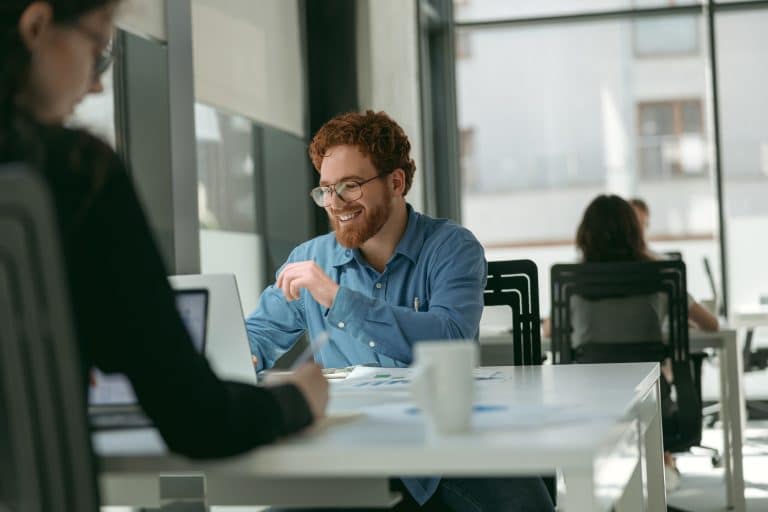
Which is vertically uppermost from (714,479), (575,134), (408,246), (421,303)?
(575,134)

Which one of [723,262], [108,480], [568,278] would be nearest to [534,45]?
[723,262]

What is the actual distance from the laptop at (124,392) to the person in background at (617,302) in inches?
91.5

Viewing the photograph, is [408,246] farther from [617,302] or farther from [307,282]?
[617,302]

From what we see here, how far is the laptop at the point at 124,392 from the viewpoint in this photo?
151 centimetres

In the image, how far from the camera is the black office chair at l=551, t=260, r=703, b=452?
3.51 meters

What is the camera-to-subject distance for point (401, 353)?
230 centimetres

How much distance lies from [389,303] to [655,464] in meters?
0.68

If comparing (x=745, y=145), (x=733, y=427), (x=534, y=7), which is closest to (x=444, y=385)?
(x=733, y=427)

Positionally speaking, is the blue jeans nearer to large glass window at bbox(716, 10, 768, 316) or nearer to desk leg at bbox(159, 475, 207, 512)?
desk leg at bbox(159, 475, 207, 512)

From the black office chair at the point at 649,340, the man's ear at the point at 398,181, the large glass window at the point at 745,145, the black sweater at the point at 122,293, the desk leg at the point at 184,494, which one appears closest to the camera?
the black sweater at the point at 122,293

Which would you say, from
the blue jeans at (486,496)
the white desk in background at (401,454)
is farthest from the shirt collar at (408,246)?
the white desk in background at (401,454)

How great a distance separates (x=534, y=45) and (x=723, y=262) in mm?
1991

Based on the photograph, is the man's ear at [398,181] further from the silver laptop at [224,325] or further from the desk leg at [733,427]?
the desk leg at [733,427]

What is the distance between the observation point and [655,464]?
90.5 inches
